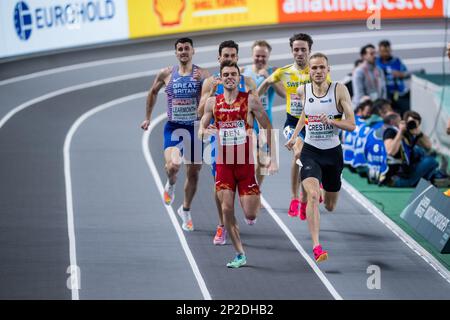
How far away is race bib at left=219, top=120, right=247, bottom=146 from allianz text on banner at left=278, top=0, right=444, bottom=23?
17.6m

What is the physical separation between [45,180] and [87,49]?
1121 cm

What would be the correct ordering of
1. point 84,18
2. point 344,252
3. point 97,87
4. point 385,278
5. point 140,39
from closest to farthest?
point 385,278 → point 344,252 → point 97,87 → point 84,18 → point 140,39

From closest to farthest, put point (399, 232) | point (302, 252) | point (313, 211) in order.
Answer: point (313, 211) < point (302, 252) < point (399, 232)

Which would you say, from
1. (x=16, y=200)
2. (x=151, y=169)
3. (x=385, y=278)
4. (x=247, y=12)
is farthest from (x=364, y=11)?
(x=385, y=278)

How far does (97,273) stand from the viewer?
1092 cm

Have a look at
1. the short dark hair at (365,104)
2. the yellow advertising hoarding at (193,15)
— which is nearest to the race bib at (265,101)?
the short dark hair at (365,104)

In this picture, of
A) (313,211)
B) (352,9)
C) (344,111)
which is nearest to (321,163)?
(344,111)

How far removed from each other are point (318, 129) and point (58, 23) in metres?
13.5

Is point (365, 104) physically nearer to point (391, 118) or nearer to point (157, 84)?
point (391, 118)

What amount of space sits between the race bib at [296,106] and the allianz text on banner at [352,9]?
15.7m

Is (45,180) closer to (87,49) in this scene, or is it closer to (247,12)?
(87,49)

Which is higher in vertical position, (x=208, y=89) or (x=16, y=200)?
(x=208, y=89)

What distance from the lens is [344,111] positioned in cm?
1138

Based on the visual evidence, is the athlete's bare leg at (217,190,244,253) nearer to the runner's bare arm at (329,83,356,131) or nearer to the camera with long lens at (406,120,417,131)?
the runner's bare arm at (329,83,356,131)
